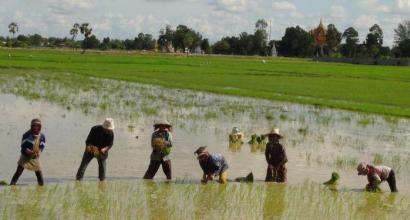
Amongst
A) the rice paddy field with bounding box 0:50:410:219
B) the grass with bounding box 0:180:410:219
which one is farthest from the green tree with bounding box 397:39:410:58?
the grass with bounding box 0:180:410:219

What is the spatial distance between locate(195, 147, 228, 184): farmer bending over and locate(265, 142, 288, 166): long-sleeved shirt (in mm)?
885

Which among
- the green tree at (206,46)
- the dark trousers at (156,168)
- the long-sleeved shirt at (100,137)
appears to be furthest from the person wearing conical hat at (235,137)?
the green tree at (206,46)

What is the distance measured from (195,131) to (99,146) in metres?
6.63

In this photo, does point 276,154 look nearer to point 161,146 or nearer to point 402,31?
point 161,146

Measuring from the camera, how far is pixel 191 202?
9117 millimetres

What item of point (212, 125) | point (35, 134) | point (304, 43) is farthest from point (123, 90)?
point (304, 43)

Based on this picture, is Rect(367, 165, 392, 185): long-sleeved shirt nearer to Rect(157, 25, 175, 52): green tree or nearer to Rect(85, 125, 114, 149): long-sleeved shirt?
Rect(85, 125, 114, 149): long-sleeved shirt

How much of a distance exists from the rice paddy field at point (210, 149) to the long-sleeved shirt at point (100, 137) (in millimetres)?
608

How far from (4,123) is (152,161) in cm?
768

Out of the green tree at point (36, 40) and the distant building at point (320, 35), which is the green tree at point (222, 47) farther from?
the green tree at point (36, 40)

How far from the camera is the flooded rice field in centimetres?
887

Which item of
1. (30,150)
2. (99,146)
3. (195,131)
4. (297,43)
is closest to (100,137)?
(99,146)

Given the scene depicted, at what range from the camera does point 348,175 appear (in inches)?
469

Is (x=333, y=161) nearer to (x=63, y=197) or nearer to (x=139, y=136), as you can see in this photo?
(x=139, y=136)
